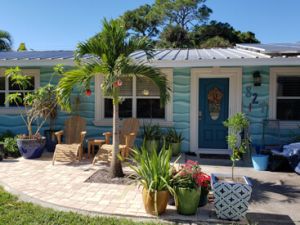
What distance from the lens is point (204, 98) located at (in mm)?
8398

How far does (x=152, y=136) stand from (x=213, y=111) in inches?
75.9

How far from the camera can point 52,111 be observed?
8.47 m

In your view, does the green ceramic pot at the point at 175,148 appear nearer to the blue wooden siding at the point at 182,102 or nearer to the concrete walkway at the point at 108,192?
the blue wooden siding at the point at 182,102

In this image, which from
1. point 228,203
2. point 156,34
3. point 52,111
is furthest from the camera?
point 156,34

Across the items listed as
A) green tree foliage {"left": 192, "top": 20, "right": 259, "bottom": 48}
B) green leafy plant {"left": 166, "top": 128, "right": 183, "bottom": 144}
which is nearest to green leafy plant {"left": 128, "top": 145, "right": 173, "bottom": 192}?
green leafy plant {"left": 166, "top": 128, "right": 183, "bottom": 144}

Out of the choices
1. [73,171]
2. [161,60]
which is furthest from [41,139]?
[161,60]

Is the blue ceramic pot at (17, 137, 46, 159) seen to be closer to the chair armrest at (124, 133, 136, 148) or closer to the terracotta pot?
the chair armrest at (124, 133, 136, 148)

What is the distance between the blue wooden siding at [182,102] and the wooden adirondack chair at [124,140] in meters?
1.20

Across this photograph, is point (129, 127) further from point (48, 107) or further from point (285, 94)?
point (285, 94)

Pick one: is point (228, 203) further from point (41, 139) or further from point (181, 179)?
point (41, 139)

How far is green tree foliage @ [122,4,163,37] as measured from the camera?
2973cm

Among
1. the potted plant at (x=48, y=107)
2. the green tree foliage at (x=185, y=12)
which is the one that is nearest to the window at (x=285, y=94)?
the potted plant at (x=48, y=107)

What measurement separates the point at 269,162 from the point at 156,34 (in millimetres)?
25270

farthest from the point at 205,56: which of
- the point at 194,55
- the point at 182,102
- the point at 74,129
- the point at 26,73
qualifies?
the point at 26,73
